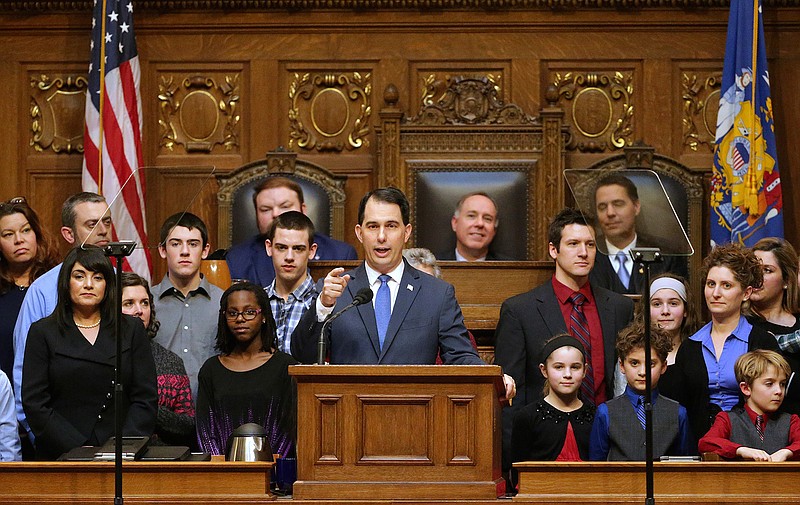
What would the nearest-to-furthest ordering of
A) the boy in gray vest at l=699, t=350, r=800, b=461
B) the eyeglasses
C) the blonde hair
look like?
the boy in gray vest at l=699, t=350, r=800, b=461 < the blonde hair < the eyeglasses

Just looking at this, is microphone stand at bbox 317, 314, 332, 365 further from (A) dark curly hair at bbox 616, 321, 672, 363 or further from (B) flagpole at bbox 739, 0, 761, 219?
(B) flagpole at bbox 739, 0, 761, 219

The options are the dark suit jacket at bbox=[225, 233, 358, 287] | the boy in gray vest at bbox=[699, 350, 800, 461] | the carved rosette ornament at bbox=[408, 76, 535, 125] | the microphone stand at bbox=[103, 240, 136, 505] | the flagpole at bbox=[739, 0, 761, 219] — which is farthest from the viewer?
the carved rosette ornament at bbox=[408, 76, 535, 125]

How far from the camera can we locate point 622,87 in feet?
28.3

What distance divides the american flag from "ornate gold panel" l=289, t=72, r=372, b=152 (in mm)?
1043

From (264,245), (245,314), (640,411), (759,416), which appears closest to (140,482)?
(245,314)

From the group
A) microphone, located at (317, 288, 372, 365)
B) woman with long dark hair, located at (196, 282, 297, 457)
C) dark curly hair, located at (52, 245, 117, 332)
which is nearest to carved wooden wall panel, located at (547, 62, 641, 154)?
woman with long dark hair, located at (196, 282, 297, 457)

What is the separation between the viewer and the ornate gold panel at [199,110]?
8.70 metres

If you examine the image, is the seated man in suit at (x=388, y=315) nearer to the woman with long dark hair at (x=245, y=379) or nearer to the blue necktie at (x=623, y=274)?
the woman with long dark hair at (x=245, y=379)

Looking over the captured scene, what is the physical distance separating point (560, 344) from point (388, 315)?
32.0 inches

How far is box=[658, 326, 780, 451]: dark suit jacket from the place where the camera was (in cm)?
524

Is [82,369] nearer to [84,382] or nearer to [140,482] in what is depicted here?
[84,382]

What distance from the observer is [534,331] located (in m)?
5.70

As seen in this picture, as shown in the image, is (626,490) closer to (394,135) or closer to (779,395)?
(779,395)

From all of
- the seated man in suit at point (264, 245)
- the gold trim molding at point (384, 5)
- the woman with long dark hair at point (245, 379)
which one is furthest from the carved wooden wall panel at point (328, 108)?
the woman with long dark hair at point (245, 379)
